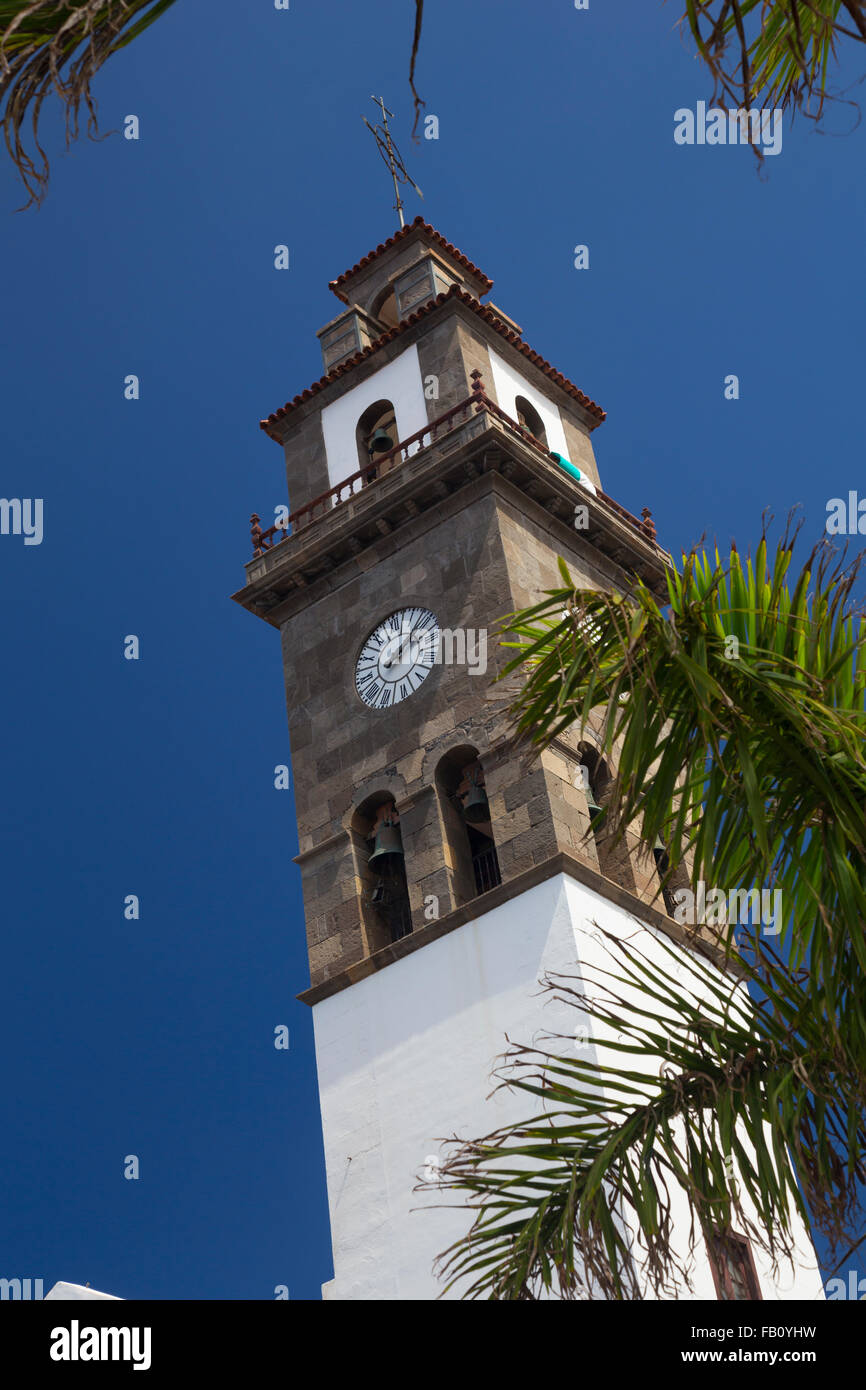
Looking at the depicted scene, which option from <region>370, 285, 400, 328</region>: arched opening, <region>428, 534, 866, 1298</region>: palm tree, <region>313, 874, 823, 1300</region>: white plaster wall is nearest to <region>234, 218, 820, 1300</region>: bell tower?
<region>313, 874, 823, 1300</region>: white plaster wall

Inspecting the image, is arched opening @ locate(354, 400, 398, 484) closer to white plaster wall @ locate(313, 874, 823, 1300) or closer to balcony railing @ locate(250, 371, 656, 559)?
balcony railing @ locate(250, 371, 656, 559)

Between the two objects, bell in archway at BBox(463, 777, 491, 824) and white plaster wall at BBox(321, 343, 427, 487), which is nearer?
bell in archway at BBox(463, 777, 491, 824)

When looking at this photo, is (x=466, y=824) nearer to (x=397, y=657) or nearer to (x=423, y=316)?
(x=397, y=657)

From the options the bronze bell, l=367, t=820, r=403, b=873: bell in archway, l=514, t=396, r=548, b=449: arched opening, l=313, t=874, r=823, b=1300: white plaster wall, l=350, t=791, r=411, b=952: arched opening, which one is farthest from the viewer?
l=514, t=396, r=548, b=449: arched opening

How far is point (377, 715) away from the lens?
93.1 ft

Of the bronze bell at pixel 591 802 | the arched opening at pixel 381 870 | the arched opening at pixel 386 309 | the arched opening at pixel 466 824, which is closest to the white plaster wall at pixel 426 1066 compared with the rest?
the arched opening at pixel 381 870

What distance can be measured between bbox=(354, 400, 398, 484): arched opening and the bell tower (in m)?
0.05

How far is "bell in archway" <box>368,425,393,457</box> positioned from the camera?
105ft

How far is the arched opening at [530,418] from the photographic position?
108 feet

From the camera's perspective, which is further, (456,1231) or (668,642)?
(456,1231)

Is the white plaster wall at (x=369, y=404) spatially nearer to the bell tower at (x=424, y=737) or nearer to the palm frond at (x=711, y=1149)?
the bell tower at (x=424, y=737)
